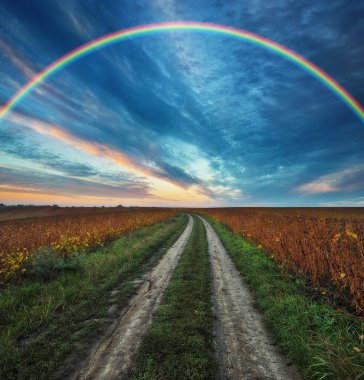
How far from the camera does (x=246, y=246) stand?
14.1 meters

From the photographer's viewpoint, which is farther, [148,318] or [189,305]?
[189,305]

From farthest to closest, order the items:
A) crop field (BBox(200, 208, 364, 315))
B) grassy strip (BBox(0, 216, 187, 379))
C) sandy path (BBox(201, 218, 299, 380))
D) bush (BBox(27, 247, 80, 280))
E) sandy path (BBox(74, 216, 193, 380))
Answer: bush (BBox(27, 247, 80, 280)) < crop field (BBox(200, 208, 364, 315)) < grassy strip (BBox(0, 216, 187, 379)) < sandy path (BBox(201, 218, 299, 380)) < sandy path (BBox(74, 216, 193, 380))

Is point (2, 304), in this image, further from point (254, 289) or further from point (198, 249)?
point (198, 249)

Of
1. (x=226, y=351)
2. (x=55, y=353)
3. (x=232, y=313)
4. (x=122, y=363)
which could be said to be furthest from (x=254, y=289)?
(x=55, y=353)

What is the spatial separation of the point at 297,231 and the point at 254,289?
4.49 meters

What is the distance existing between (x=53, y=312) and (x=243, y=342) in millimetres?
4694

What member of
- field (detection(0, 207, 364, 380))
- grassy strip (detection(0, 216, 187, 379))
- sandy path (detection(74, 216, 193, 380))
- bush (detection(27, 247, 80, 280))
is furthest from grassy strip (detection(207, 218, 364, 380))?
bush (detection(27, 247, 80, 280))

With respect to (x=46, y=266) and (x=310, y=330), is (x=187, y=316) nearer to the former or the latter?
(x=310, y=330)

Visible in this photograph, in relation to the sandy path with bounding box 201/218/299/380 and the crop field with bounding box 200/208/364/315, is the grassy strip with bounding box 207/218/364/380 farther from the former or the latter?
the crop field with bounding box 200/208/364/315

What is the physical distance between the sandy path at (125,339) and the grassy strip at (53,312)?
20.7 inches

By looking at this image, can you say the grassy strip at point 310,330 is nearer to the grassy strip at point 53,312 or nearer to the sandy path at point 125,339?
Result: the sandy path at point 125,339

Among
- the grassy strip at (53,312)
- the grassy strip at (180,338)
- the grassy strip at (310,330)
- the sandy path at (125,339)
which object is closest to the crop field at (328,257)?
the grassy strip at (310,330)

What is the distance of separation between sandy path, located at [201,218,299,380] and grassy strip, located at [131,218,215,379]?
258 mm

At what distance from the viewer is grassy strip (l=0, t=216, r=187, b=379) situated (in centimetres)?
405
